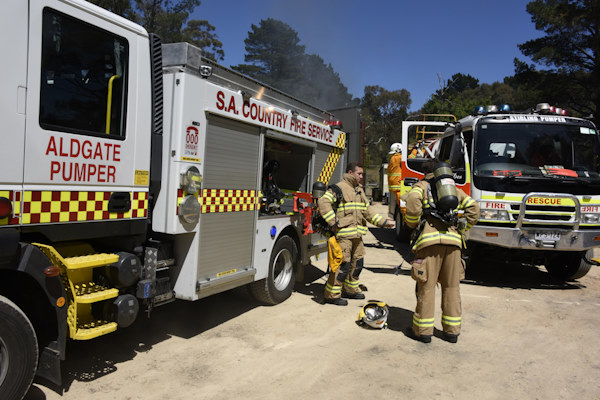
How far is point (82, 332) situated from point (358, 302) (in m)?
3.60

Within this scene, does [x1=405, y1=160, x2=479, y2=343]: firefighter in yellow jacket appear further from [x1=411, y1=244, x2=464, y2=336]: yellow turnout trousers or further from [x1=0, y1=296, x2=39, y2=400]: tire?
[x1=0, y1=296, x2=39, y2=400]: tire

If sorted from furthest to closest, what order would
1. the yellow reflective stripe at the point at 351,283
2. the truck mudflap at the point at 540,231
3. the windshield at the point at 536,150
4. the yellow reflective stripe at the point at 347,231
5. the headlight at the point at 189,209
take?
the windshield at the point at 536,150 → the truck mudflap at the point at 540,231 → the yellow reflective stripe at the point at 351,283 → the yellow reflective stripe at the point at 347,231 → the headlight at the point at 189,209

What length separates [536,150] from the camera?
6891 mm

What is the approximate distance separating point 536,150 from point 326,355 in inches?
194

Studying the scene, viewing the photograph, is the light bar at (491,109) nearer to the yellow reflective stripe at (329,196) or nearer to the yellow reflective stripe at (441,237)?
the yellow reflective stripe at (329,196)

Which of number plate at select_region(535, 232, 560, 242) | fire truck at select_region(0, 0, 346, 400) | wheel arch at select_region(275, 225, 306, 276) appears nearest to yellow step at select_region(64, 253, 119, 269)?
fire truck at select_region(0, 0, 346, 400)

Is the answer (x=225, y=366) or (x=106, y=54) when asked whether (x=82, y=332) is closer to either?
(x=225, y=366)

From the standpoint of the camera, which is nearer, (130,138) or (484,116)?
(130,138)

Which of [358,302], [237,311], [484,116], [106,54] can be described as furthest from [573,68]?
[106,54]

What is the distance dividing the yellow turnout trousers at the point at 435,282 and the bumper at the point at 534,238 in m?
2.17

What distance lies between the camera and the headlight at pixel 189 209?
144 inches

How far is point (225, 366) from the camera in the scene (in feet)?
12.3

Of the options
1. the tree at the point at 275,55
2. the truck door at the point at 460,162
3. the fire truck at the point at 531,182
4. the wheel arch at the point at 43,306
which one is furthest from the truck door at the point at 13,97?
the tree at the point at 275,55

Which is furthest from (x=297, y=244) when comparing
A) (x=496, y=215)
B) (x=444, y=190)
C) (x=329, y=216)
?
(x=496, y=215)
